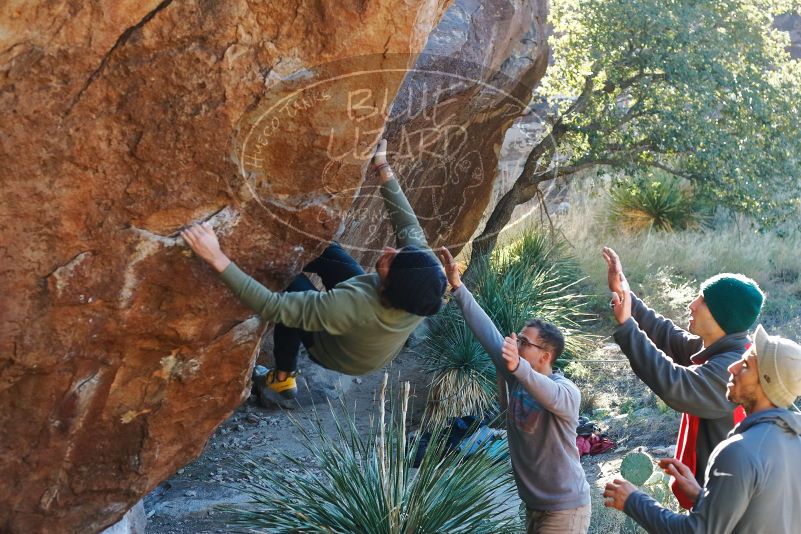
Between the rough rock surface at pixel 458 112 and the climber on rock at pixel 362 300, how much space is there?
120 inches

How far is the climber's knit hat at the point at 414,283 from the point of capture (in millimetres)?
4184

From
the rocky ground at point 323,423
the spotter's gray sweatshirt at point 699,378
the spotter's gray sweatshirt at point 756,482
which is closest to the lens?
the spotter's gray sweatshirt at point 756,482

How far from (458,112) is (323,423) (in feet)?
9.73

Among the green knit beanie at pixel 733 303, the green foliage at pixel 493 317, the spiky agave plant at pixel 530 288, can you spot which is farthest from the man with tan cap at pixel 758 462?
the spiky agave plant at pixel 530 288

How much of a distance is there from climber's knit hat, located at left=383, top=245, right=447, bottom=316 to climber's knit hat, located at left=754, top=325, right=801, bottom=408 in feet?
4.71

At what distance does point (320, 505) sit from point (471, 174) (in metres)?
6.25

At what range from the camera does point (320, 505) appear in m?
5.42

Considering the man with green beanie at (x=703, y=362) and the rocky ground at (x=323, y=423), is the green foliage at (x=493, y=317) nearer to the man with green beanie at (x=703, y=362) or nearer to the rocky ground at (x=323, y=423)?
the rocky ground at (x=323, y=423)

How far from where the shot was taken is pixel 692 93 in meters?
9.85

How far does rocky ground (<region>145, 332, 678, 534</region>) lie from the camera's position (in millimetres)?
6891

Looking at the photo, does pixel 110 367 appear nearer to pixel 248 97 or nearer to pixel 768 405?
pixel 248 97

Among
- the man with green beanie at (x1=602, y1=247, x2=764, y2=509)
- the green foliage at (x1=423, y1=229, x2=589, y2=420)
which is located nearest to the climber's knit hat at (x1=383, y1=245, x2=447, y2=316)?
the man with green beanie at (x1=602, y1=247, x2=764, y2=509)

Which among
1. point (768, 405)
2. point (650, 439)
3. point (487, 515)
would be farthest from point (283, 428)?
point (768, 405)

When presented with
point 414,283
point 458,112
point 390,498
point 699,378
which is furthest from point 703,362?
point 458,112
